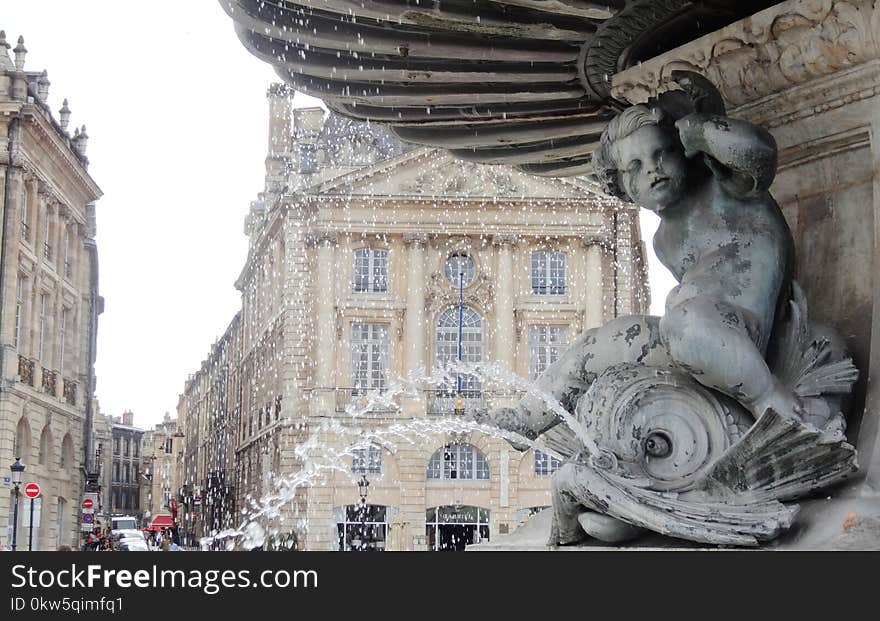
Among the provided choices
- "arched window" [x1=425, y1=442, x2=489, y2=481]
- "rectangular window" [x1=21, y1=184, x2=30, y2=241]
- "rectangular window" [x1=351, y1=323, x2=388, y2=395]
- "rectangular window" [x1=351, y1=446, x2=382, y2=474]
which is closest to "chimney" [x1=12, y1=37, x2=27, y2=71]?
"rectangular window" [x1=21, y1=184, x2=30, y2=241]

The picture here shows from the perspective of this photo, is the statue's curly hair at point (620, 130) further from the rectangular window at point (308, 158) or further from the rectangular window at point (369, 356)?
the rectangular window at point (308, 158)

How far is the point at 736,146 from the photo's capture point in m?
2.58

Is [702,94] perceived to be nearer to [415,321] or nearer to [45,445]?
[45,445]

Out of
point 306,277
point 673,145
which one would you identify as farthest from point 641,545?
point 306,277

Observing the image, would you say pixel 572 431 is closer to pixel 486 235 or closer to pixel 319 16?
pixel 319 16

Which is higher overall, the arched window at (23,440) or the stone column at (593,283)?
the stone column at (593,283)

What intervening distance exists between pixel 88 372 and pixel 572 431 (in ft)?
120

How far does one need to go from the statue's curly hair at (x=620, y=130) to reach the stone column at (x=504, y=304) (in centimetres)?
3745

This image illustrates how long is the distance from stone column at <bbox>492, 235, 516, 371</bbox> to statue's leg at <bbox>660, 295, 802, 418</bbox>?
124 feet

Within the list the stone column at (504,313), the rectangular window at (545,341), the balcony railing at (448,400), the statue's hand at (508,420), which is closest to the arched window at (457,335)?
the balcony railing at (448,400)

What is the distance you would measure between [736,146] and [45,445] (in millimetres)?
32677

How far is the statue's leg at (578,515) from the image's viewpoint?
2.46 meters

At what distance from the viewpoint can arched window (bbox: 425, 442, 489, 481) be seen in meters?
40.5

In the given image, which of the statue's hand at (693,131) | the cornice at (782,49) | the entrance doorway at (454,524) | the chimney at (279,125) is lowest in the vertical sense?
the statue's hand at (693,131)
